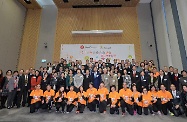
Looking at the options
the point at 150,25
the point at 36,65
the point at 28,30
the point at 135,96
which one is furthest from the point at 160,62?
the point at 28,30

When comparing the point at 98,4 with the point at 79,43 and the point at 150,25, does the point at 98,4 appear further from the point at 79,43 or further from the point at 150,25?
the point at 150,25

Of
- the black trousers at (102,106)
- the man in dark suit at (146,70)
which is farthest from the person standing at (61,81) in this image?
the man in dark suit at (146,70)

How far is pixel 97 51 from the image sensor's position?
35.6 ft

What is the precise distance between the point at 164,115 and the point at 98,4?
29.1ft

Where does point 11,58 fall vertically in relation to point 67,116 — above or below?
above

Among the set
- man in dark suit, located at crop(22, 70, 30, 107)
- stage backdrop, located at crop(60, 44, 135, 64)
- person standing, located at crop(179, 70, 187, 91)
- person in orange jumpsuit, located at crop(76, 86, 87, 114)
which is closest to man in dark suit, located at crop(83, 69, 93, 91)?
person in orange jumpsuit, located at crop(76, 86, 87, 114)

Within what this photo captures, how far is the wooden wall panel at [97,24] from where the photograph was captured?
36.1 feet

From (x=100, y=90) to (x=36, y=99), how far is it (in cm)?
244

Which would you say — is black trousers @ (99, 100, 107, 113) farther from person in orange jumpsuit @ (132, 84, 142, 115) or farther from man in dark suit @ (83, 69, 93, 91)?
man in dark suit @ (83, 69, 93, 91)

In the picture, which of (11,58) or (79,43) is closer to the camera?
(11,58)

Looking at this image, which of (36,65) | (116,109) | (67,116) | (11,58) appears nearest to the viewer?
(67,116)

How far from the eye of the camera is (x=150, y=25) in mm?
11156

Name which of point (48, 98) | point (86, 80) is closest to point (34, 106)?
point (48, 98)

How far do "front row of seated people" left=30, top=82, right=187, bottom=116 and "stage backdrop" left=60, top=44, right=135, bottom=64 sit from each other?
198 inches
